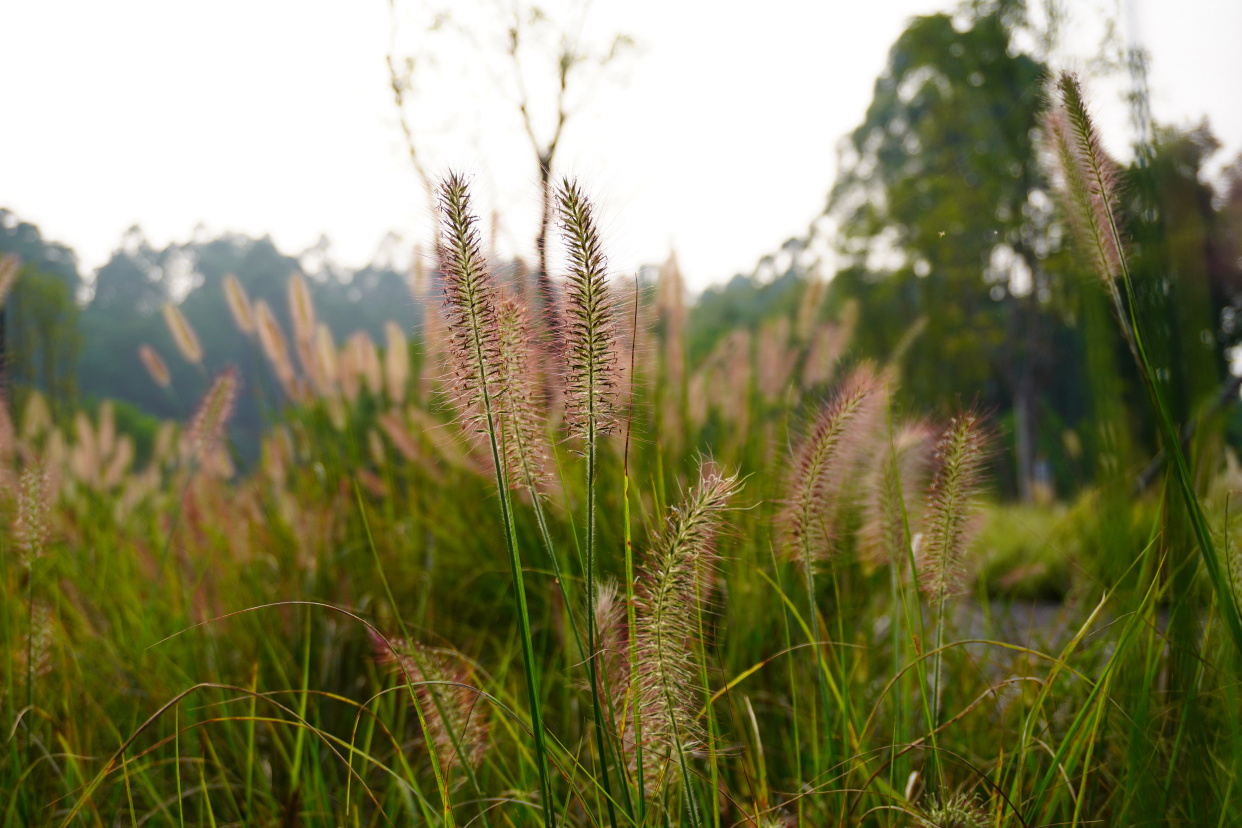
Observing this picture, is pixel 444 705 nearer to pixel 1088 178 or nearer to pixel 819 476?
pixel 819 476

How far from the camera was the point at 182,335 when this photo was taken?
127 inches

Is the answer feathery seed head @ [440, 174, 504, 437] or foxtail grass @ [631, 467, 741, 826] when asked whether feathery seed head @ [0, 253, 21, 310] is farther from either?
foxtail grass @ [631, 467, 741, 826]

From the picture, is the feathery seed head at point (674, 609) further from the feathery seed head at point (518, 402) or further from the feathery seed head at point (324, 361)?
the feathery seed head at point (324, 361)

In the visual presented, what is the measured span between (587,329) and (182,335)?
9.97 feet

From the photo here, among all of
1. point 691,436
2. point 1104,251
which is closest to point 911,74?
point 691,436

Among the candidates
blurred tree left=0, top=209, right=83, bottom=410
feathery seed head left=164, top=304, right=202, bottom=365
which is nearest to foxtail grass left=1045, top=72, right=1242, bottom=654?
feathery seed head left=164, top=304, right=202, bottom=365

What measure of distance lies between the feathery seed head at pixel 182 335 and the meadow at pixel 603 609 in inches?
0.9

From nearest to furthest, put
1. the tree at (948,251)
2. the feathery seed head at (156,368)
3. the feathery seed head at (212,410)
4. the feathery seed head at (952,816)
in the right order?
the feathery seed head at (952,816), the feathery seed head at (212,410), the feathery seed head at (156,368), the tree at (948,251)

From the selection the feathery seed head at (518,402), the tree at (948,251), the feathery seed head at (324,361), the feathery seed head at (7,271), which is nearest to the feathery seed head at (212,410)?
the feathery seed head at (7,271)

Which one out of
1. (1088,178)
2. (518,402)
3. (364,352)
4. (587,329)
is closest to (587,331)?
(587,329)

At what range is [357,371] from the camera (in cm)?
340

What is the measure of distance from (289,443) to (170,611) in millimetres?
856

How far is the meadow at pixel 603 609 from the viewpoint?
94cm

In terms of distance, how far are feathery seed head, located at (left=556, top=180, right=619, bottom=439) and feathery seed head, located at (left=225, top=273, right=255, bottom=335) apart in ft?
8.79
